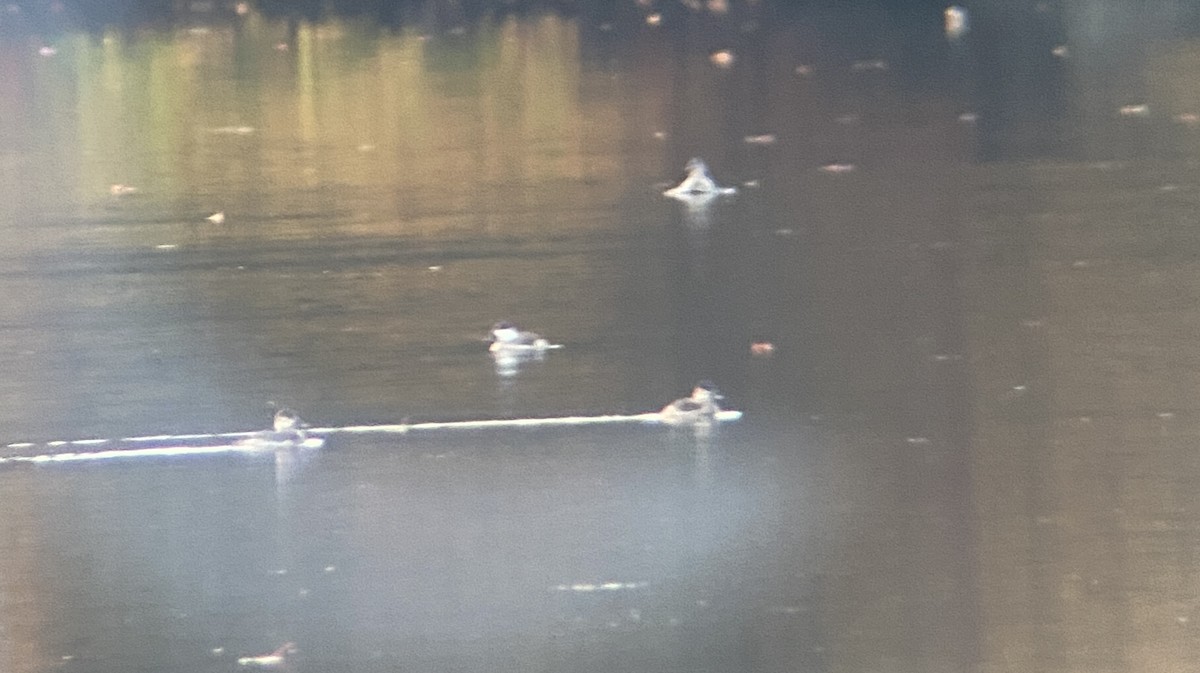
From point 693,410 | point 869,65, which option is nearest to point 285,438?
point 693,410

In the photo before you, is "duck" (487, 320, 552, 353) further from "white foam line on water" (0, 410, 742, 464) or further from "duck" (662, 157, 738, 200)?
"duck" (662, 157, 738, 200)

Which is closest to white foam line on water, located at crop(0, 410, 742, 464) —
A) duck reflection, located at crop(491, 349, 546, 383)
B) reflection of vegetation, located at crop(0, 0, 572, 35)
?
duck reflection, located at crop(491, 349, 546, 383)

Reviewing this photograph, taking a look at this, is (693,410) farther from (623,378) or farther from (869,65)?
(869,65)

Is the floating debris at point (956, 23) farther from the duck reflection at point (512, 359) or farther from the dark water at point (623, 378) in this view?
the duck reflection at point (512, 359)

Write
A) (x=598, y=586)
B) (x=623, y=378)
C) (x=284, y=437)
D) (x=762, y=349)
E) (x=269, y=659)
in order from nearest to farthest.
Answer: (x=269, y=659)
(x=598, y=586)
(x=284, y=437)
(x=623, y=378)
(x=762, y=349)

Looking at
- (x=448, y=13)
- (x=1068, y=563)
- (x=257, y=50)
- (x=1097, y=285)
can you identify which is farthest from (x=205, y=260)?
(x=448, y=13)

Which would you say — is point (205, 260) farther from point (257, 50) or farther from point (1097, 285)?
point (257, 50)
